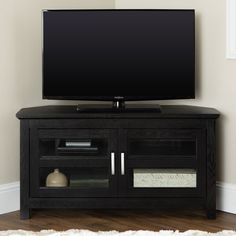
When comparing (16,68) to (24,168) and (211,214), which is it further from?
(211,214)

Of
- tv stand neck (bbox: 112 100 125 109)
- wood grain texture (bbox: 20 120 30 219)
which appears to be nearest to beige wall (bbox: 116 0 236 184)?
tv stand neck (bbox: 112 100 125 109)

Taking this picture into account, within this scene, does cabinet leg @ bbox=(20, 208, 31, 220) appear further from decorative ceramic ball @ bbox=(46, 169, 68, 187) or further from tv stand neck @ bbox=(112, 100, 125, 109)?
tv stand neck @ bbox=(112, 100, 125, 109)

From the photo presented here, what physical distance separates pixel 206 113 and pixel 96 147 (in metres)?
0.71

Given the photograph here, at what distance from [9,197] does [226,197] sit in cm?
141

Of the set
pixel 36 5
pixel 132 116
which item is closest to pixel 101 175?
pixel 132 116

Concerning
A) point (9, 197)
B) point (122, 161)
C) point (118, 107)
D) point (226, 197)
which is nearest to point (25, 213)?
point (9, 197)

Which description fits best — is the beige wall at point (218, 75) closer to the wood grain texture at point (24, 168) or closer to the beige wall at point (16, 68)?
the beige wall at point (16, 68)

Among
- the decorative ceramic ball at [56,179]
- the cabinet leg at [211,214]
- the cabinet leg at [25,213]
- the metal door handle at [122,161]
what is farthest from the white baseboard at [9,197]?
the cabinet leg at [211,214]

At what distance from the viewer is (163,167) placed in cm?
391

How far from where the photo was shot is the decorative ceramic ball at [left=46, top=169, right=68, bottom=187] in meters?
3.94

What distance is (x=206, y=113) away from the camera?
12.6 ft

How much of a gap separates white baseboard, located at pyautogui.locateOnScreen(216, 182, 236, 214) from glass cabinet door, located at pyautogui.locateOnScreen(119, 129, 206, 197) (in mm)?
254

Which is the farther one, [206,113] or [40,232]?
[206,113]

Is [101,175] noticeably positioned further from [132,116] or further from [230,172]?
[230,172]
